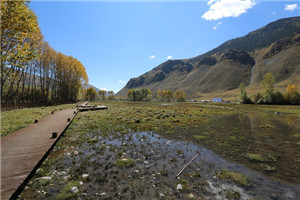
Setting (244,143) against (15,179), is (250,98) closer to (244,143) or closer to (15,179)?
(244,143)

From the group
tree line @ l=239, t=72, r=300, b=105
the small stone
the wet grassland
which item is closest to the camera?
the small stone

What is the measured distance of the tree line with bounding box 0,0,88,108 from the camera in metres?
13.6

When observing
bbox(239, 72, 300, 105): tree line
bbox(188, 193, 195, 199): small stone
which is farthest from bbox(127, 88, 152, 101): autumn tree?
bbox(188, 193, 195, 199): small stone

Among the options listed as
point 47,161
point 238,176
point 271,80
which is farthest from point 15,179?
point 271,80

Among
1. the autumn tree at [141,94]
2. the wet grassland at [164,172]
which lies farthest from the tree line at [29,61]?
the autumn tree at [141,94]

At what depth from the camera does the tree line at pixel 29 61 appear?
13.6 meters

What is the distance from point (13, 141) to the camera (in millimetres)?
9523

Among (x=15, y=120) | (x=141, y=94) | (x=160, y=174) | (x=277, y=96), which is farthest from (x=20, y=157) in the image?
(x=141, y=94)

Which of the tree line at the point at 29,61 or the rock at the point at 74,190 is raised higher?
the tree line at the point at 29,61

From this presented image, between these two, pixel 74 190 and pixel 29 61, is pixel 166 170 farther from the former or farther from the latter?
pixel 29 61

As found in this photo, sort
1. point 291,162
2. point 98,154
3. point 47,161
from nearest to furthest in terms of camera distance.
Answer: point 47,161 → point 291,162 → point 98,154

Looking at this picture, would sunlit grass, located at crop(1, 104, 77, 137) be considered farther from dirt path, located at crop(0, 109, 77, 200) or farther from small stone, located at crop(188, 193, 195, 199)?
small stone, located at crop(188, 193, 195, 199)

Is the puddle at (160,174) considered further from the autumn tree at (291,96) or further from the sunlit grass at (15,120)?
the autumn tree at (291,96)

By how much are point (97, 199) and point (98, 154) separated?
13.3ft
